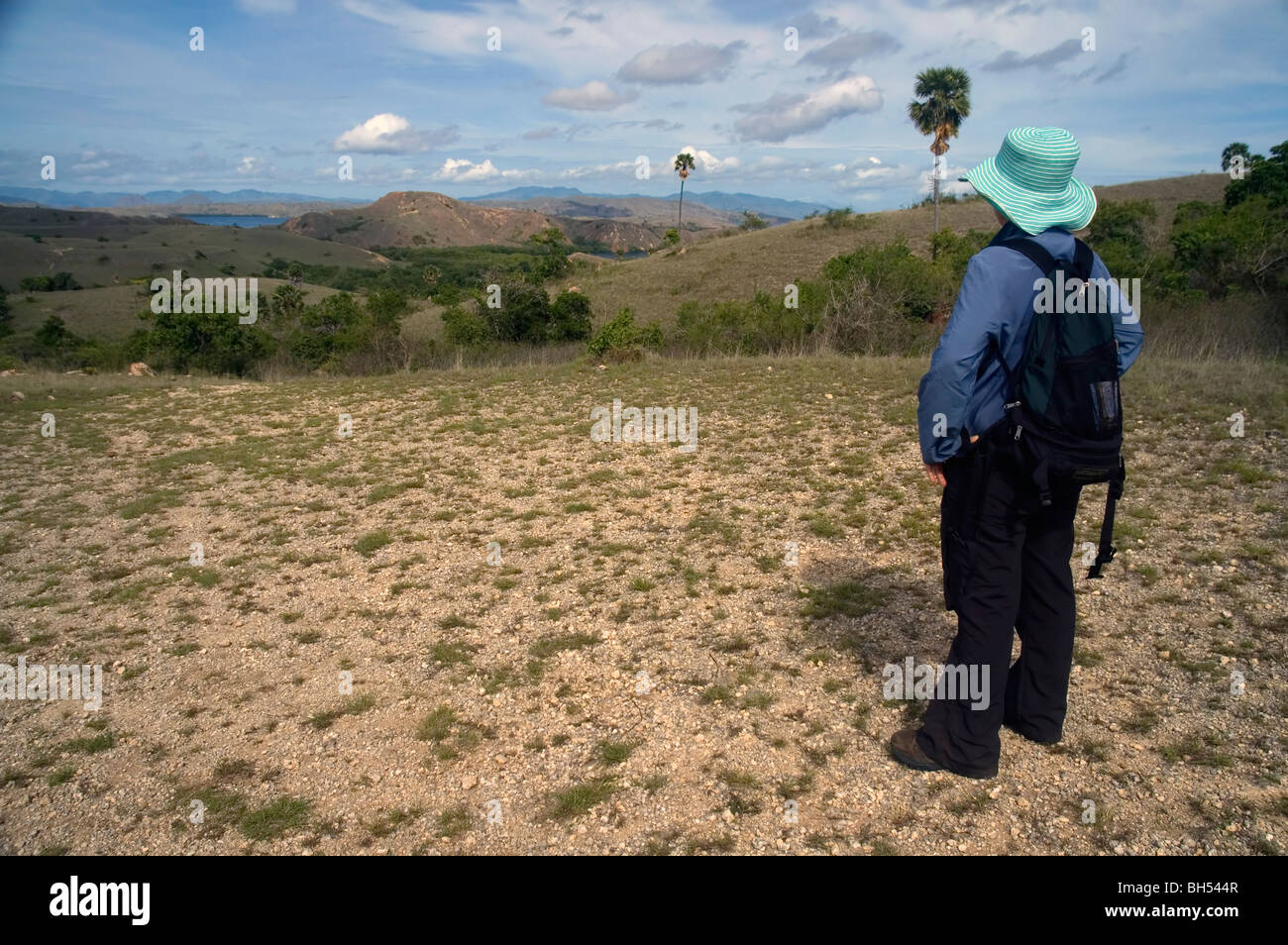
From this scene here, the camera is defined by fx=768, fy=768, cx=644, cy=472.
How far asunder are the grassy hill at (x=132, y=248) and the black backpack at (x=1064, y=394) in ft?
266

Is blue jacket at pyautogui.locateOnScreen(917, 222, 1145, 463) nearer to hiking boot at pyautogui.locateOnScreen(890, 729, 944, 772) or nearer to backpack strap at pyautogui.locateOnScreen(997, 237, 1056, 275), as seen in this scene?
backpack strap at pyautogui.locateOnScreen(997, 237, 1056, 275)

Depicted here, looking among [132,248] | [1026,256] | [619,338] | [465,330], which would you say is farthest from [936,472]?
[132,248]

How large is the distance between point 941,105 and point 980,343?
41462 mm

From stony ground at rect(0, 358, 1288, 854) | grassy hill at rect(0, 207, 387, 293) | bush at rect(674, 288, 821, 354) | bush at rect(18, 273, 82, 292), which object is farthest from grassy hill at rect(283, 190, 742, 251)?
stony ground at rect(0, 358, 1288, 854)

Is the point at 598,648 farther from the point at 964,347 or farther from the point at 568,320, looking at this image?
the point at 568,320

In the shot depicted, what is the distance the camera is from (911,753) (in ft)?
10.3

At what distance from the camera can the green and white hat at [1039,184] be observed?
2803 mm

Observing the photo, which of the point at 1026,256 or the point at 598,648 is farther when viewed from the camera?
the point at 598,648

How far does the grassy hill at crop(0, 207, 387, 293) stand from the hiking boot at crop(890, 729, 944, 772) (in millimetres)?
80658

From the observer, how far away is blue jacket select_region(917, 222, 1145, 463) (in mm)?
2654

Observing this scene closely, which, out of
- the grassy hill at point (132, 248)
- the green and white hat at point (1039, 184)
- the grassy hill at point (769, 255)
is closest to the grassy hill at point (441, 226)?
the grassy hill at point (132, 248)

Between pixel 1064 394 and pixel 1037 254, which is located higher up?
pixel 1037 254

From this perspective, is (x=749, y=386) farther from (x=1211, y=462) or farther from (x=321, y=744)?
(x=321, y=744)

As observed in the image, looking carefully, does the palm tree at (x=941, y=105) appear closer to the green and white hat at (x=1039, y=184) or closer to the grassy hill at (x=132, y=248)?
the green and white hat at (x=1039, y=184)
